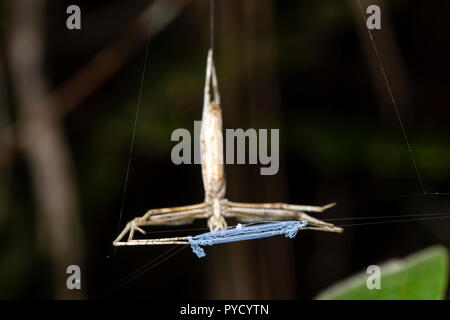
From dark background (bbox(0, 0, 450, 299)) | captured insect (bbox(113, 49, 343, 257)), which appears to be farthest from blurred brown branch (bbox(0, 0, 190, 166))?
captured insect (bbox(113, 49, 343, 257))

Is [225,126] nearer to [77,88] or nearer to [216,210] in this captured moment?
[77,88]

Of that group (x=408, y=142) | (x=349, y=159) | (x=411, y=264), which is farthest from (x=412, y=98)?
(x=411, y=264)

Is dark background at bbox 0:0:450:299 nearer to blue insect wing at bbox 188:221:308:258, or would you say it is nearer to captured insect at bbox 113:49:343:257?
captured insect at bbox 113:49:343:257

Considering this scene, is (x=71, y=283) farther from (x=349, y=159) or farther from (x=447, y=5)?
(x=447, y=5)

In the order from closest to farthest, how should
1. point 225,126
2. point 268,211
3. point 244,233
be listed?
point 244,233 → point 268,211 → point 225,126

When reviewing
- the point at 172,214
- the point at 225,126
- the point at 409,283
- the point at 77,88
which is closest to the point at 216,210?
the point at 172,214

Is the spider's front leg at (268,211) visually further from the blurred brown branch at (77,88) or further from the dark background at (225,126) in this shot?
the blurred brown branch at (77,88)
